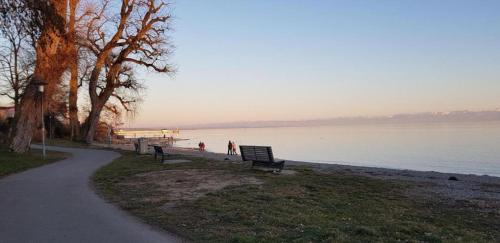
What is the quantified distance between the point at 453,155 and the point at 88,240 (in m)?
41.2

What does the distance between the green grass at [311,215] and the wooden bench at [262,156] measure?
2.52 meters

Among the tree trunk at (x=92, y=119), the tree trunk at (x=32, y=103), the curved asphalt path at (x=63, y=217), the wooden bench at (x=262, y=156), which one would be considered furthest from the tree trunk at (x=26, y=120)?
the tree trunk at (x=92, y=119)

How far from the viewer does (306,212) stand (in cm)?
832

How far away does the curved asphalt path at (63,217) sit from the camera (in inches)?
263

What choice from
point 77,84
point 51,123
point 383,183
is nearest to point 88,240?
point 383,183

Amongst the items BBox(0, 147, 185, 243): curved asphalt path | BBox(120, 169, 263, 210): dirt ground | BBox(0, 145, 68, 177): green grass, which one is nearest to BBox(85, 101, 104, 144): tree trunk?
BBox(0, 145, 68, 177): green grass

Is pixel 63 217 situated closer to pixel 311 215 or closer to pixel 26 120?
pixel 311 215

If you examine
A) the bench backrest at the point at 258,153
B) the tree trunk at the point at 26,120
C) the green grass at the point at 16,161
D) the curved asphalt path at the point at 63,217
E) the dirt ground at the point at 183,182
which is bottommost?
the curved asphalt path at the point at 63,217

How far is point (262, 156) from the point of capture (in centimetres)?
1534

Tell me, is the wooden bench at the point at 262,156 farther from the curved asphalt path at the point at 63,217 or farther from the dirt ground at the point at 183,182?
the curved asphalt path at the point at 63,217

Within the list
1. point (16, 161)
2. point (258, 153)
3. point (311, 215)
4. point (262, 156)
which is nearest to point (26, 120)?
point (16, 161)

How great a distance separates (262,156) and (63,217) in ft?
26.6

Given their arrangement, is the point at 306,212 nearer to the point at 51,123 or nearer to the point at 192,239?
the point at 192,239

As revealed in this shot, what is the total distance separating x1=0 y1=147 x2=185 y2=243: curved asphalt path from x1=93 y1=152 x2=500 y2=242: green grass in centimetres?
41
